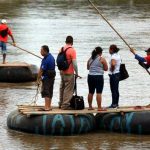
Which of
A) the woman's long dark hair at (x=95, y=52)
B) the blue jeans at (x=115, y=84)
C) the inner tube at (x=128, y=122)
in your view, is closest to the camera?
the inner tube at (x=128, y=122)

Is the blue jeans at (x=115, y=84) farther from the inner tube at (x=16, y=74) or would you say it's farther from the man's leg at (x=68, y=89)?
the inner tube at (x=16, y=74)

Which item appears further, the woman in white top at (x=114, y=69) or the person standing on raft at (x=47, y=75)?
the woman in white top at (x=114, y=69)

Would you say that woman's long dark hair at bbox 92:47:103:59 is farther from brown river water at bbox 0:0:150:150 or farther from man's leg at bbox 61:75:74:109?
brown river water at bbox 0:0:150:150

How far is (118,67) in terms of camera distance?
17281mm

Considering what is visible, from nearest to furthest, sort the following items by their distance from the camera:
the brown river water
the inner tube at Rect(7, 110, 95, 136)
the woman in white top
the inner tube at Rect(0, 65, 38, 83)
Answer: the brown river water < the inner tube at Rect(7, 110, 95, 136) < the woman in white top < the inner tube at Rect(0, 65, 38, 83)

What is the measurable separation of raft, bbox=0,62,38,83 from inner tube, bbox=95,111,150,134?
25.0 ft

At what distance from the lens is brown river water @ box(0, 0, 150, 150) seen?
1562 centimetres

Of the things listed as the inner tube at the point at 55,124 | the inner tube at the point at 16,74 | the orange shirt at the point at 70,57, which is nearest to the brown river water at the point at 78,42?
the inner tube at the point at 55,124

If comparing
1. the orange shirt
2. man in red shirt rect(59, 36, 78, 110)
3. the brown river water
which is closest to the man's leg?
man in red shirt rect(59, 36, 78, 110)

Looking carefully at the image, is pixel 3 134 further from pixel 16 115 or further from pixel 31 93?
pixel 31 93

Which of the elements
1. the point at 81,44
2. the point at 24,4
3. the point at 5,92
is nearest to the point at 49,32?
the point at 81,44

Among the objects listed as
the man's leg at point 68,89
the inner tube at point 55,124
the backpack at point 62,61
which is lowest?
the inner tube at point 55,124

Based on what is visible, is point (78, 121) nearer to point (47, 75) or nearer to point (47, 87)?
point (47, 87)

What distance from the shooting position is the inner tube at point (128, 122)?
627 inches
